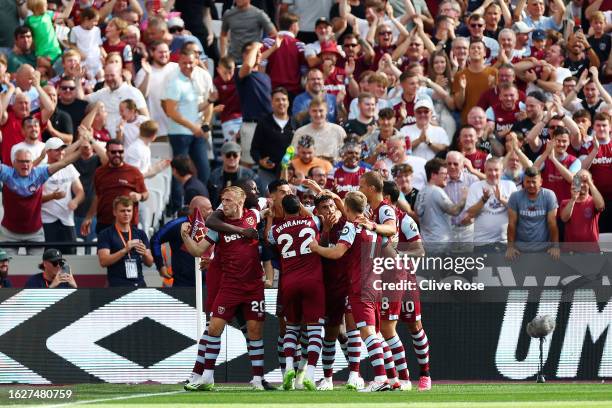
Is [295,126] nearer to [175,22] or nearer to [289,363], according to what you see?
[175,22]

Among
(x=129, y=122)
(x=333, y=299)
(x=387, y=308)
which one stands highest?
(x=387, y=308)

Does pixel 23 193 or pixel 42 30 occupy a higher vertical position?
pixel 42 30

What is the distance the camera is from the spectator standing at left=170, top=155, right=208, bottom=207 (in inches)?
752

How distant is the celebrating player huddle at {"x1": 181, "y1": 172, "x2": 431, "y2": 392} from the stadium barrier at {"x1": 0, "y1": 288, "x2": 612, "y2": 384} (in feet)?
4.92

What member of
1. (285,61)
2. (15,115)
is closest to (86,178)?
(15,115)

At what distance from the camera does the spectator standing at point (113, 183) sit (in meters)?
18.8

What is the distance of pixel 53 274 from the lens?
17.2 m

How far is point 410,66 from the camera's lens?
21.7 m

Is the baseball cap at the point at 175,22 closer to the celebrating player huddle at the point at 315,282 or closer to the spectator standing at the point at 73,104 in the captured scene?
the spectator standing at the point at 73,104

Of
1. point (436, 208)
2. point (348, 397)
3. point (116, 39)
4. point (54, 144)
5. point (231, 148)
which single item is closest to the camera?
point (348, 397)

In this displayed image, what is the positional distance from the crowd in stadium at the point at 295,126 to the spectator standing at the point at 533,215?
25mm

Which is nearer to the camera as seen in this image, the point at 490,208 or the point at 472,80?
the point at 490,208

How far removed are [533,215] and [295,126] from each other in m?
4.28

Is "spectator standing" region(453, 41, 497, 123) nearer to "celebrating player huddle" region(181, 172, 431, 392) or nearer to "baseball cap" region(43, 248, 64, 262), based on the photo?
"celebrating player huddle" region(181, 172, 431, 392)
